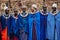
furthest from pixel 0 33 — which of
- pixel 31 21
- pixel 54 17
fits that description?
pixel 54 17

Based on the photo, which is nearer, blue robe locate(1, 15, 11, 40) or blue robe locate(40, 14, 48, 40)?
blue robe locate(40, 14, 48, 40)

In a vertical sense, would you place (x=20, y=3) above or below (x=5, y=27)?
above

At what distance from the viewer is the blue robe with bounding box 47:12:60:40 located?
6289mm

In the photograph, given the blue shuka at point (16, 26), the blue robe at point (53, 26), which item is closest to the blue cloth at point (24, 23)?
the blue shuka at point (16, 26)

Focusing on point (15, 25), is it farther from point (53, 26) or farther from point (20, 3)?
point (53, 26)

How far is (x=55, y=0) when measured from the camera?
252 inches

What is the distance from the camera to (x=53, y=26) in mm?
6301

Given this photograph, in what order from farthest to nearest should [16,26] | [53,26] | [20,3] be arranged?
[20,3], [16,26], [53,26]

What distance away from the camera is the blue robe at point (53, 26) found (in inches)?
248

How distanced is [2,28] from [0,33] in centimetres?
9

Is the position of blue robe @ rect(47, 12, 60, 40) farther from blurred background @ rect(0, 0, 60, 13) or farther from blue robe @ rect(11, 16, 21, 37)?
blue robe @ rect(11, 16, 21, 37)

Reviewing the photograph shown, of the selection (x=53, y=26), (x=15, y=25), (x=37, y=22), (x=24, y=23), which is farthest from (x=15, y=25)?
(x=53, y=26)

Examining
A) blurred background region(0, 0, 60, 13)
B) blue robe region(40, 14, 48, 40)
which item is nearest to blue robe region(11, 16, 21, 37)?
blurred background region(0, 0, 60, 13)

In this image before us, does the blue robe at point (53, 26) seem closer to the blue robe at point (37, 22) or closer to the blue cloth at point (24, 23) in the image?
the blue robe at point (37, 22)
